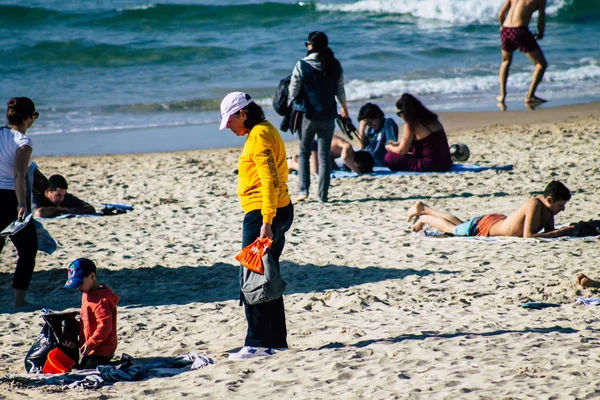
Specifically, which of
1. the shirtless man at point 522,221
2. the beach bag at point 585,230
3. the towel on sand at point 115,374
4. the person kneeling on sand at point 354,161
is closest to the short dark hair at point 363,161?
the person kneeling on sand at point 354,161

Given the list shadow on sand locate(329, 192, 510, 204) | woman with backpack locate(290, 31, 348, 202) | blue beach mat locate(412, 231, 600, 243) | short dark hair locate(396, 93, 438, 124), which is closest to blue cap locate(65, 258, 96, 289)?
blue beach mat locate(412, 231, 600, 243)

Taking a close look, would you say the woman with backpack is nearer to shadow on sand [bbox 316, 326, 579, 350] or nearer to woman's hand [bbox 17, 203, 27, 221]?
woman's hand [bbox 17, 203, 27, 221]

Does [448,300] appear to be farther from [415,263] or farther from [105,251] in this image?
[105,251]

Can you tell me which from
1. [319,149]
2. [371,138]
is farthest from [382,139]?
[319,149]

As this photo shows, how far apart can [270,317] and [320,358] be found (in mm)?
352

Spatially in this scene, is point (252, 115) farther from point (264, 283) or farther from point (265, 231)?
point (264, 283)

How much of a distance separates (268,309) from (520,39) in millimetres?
9648

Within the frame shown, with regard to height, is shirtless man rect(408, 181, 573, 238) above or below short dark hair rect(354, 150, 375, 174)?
below

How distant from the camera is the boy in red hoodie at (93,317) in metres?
4.52

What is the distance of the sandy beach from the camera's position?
4.10 metres

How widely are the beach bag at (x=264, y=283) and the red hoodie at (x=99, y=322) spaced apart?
0.75 meters

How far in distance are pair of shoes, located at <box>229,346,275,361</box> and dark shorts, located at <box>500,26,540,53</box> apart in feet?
31.7

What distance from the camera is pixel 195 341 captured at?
16.6 feet

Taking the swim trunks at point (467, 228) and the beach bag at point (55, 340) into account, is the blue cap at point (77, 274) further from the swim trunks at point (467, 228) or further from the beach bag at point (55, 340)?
the swim trunks at point (467, 228)
